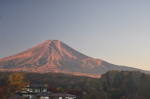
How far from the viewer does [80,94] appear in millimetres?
68562

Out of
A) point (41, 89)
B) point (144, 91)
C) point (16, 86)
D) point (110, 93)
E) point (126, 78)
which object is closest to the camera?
point (144, 91)

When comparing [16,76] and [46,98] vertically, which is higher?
[16,76]

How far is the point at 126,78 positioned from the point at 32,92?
2750 cm

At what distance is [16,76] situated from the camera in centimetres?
5544

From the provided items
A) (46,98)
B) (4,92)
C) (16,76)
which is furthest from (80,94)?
(4,92)

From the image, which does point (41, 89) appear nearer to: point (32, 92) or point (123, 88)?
point (32, 92)

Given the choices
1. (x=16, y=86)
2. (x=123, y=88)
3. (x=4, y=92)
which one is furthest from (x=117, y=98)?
(x=4, y=92)

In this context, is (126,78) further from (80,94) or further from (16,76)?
(16,76)

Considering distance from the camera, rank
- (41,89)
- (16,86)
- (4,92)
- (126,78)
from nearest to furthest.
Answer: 1. (4,92)
2. (16,86)
3. (41,89)
4. (126,78)

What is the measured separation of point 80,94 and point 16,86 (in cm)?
2034

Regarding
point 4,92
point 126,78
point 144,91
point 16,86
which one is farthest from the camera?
point 126,78

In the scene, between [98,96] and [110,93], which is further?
[110,93]

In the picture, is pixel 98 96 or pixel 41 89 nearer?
pixel 98 96

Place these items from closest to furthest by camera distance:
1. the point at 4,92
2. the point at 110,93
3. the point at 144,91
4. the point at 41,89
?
the point at 4,92 → the point at 144,91 → the point at 110,93 → the point at 41,89
